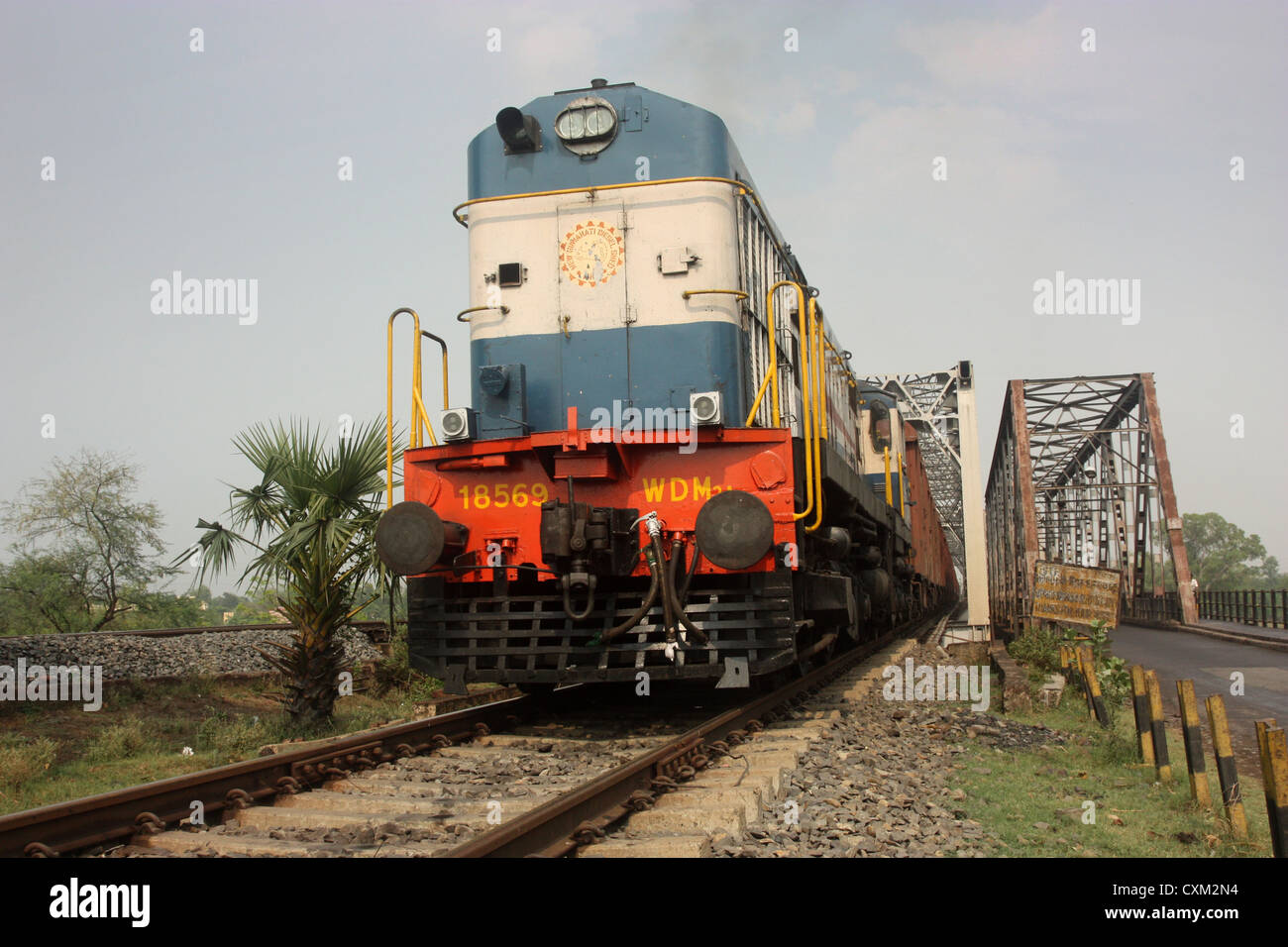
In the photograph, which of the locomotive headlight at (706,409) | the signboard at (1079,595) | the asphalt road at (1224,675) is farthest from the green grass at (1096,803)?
the signboard at (1079,595)

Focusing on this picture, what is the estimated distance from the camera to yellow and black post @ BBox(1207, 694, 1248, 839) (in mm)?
4578

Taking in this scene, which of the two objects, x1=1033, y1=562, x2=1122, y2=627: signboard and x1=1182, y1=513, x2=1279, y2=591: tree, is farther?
x1=1182, y1=513, x2=1279, y2=591: tree

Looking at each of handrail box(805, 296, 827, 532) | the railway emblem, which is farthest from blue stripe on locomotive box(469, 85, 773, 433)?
handrail box(805, 296, 827, 532)

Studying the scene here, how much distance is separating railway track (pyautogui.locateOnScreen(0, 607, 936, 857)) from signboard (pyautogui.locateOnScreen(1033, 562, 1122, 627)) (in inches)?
222

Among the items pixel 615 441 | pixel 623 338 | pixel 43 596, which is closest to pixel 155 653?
pixel 43 596

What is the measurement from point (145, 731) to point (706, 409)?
217 inches

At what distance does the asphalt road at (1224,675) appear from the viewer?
26.0ft

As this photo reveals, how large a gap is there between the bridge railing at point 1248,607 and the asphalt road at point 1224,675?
7.95ft

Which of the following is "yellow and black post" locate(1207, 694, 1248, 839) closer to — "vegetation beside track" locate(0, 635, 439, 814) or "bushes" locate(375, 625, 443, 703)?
"vegetation beside track" locate(0, 635, 439, 814)

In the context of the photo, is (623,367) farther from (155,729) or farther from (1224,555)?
(1224,555)

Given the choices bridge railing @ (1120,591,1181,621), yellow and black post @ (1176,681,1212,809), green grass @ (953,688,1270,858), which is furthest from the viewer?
bridge railing @ (1120,591,1181,621)
